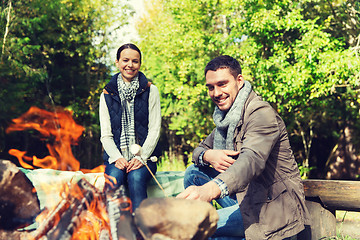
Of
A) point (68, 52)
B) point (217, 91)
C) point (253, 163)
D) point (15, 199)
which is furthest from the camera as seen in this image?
point (68, 52)

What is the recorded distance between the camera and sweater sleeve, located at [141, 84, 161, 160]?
335cm

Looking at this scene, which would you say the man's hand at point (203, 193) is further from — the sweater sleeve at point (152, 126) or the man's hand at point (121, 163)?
the sweater sleeve at point (152, 126)

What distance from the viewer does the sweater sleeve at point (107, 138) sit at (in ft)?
10.7

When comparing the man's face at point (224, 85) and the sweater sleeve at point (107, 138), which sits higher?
the man's face at point (224, 85)

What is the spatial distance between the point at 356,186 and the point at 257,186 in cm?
101

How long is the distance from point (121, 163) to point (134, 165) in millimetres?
120

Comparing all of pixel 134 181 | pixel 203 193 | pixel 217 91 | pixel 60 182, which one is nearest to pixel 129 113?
pixel 134 181

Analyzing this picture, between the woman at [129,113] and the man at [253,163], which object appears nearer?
the man at [253,163]

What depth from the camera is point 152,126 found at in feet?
11.5

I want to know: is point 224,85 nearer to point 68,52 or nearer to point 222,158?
point 222,158

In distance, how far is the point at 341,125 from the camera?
1120cm

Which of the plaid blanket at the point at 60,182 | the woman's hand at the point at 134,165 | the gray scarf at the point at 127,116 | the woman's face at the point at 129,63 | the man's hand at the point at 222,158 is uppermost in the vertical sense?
the woman's face at the point at 129,63

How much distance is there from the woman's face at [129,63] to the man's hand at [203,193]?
195cm

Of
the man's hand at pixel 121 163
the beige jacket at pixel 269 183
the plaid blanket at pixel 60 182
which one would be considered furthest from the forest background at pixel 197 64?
the beige jacket at pixel 269 183
